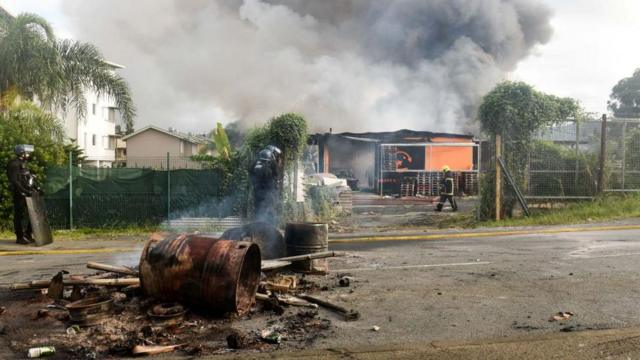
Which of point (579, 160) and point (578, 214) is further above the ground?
point (579, 160)

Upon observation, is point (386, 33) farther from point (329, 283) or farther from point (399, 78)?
point (329, 283)

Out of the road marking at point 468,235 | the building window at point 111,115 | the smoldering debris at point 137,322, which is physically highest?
the building window at point 111,115

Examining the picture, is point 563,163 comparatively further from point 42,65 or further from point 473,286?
point 42,65

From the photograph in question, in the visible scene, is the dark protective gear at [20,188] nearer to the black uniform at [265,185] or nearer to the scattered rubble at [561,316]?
the black uniform at [265,185]

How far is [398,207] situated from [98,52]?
10547 millimetres

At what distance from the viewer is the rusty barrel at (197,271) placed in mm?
5039

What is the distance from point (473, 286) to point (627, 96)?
202ft

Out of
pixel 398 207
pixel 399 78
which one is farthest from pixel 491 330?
pixel 399 78

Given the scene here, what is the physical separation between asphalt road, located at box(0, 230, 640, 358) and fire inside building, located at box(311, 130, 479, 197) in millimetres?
15062

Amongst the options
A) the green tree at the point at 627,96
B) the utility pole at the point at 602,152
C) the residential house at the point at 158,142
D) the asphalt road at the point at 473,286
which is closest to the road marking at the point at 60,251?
the asphalt road at the point at 473,286

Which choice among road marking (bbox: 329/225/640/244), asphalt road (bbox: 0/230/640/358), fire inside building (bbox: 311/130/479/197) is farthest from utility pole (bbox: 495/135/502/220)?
fire inside building (bbox: 311/130/479/197)

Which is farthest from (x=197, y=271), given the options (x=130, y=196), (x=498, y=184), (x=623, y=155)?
(x=623, y=155)

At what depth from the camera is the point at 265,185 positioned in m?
8.16

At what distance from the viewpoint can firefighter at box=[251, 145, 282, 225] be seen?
320 inches
